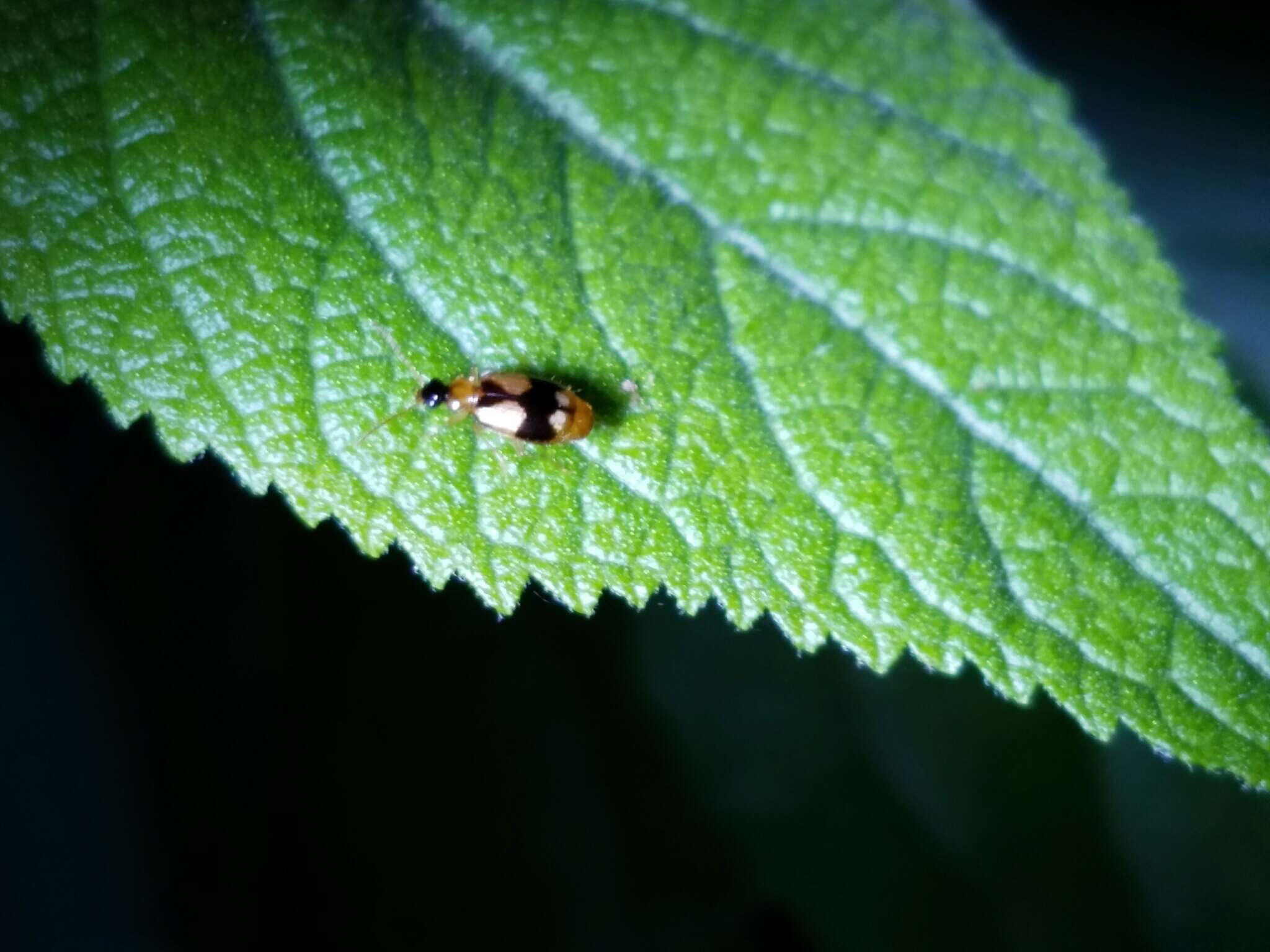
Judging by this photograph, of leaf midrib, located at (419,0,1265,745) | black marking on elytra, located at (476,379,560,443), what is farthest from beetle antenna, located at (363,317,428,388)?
leaf midrib, located at (419,0,1265,745)

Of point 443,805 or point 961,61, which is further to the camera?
point 443,805

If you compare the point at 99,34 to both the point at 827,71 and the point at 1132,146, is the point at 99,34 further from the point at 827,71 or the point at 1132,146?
the point at 1132,146

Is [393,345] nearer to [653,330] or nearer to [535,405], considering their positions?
[535,405]

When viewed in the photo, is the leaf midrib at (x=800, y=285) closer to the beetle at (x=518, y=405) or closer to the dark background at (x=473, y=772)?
the beetle at (x=518, y=405)

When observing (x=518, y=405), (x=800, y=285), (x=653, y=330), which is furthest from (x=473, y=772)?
(x=800, y=285)

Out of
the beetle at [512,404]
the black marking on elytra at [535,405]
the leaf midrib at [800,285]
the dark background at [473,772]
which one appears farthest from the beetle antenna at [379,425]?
the dark background at [473,772]

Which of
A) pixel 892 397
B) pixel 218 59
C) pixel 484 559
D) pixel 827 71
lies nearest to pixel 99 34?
pixel 218 59
